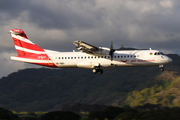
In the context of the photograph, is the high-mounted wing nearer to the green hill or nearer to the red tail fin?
the red tail fin

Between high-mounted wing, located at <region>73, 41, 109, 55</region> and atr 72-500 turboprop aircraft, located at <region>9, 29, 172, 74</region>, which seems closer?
high-mounted wing, located at <region>73, 41, 109, 55</region>

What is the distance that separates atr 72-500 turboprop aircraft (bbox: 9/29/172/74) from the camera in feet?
109

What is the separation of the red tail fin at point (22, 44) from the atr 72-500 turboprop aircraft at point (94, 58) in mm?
448

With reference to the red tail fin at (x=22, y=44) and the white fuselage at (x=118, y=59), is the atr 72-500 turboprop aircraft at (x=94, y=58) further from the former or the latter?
the red tail fin at (x=22, y=44)

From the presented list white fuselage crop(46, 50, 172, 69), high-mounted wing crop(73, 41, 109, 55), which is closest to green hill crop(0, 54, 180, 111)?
white fuselage crop(46, 50, 172, 69)

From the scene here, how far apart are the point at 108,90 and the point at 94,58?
132588 millimetres

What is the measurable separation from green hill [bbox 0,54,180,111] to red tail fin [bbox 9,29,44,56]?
104326 mm

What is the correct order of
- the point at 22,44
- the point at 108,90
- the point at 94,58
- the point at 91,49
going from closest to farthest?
the point at 91,49, the point at 94,58, the point at 22,44, the point at 108,90

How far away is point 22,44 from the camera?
37.8 m

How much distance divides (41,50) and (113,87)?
135 meters

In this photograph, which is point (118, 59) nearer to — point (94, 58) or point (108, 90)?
point (94, 58)

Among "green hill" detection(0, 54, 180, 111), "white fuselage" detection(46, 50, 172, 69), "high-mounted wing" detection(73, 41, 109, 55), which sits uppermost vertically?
"high-mounted wing" detection(73, 41, 109, 55)

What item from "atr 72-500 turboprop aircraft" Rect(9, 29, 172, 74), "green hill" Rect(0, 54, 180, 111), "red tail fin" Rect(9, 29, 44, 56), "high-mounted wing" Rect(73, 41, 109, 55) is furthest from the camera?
"green hill" Rect(0, 54, 180, 111)

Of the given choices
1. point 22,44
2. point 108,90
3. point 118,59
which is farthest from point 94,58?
point 108,90
